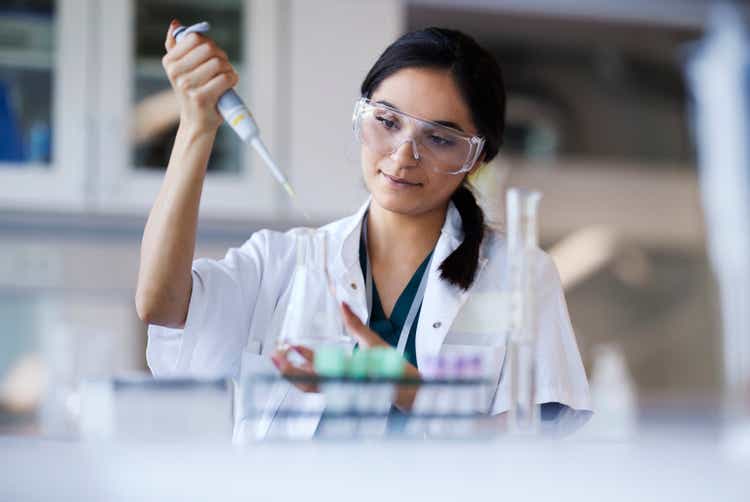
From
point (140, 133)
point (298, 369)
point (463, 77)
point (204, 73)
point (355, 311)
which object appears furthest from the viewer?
point (140, 133)

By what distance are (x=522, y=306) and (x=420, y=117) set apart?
44 centimetres

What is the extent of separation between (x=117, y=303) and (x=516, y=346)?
2.26 metres

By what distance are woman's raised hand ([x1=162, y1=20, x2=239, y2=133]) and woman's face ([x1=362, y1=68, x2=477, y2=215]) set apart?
383mm

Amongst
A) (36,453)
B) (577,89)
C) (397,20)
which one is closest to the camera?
(36,453)

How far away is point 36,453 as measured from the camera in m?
0.71

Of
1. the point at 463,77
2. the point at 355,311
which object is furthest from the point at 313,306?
the point at 463,77

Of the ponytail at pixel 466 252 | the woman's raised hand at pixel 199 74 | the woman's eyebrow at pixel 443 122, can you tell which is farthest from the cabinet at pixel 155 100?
the woman's raised hand at pixel 199 74

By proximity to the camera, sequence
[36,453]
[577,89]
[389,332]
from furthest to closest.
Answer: [577,89] → [389,332] → [36,453]

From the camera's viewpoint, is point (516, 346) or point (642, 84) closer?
point (516, 346)

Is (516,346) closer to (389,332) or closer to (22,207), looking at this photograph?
(389,332)

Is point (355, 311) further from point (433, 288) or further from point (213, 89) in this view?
point (213, 89)

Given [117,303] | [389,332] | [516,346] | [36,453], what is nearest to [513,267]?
[516,346]

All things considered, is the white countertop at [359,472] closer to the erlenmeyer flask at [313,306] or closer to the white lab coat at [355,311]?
the erlenmeyer flask at [313,306]

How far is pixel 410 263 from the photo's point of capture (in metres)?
1.49
